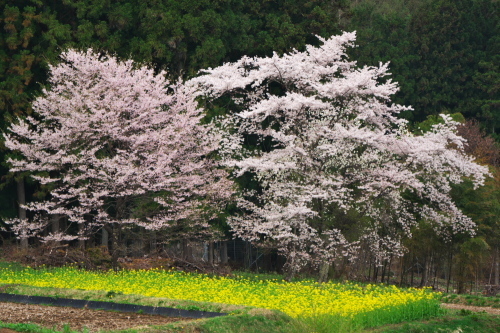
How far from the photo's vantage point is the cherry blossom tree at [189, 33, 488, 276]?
68.3ft

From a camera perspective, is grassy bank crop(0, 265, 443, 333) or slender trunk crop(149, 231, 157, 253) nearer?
grassy bank crop(0, 265, 443, 333)

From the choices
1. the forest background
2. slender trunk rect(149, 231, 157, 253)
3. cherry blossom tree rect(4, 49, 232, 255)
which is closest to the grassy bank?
cherry blossom tree rect(4, 49, 232, 255)

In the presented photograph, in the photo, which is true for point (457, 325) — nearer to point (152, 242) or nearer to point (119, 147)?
point (119, 147)

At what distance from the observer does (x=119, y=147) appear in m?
22.6

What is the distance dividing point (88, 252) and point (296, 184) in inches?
285

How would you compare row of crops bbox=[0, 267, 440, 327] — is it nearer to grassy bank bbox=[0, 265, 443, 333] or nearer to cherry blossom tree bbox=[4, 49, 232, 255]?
grassy bank bbox=[0, 265, 443, 333]

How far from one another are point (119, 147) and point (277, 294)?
9113mm

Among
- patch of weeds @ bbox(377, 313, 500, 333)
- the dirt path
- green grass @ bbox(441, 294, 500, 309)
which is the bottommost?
patch of weeds @ bbox(377, 313, 500, 333)

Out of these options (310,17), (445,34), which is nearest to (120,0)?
(310,17)

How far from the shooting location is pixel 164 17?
2748cm

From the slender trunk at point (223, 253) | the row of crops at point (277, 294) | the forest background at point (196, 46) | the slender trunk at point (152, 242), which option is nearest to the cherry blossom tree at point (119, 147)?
the slender trunk at point (152, 242)

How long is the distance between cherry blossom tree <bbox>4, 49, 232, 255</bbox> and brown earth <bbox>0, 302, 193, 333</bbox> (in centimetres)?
759

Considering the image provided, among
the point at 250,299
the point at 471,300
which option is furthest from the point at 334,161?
the point at 250,299

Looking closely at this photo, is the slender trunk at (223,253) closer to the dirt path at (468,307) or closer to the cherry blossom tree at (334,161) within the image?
the cherry blossom tree at (334,161)
